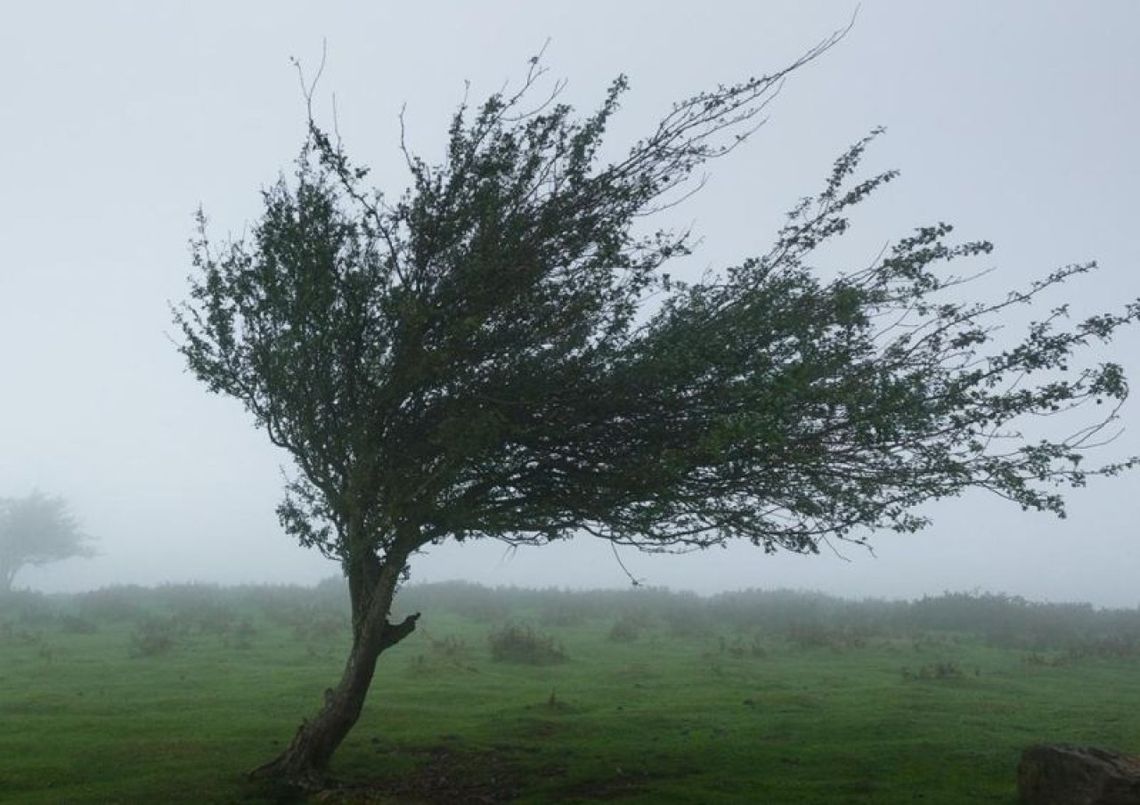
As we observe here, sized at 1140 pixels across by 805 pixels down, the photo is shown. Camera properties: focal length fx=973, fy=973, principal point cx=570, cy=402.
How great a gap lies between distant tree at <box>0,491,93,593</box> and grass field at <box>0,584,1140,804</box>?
222 ft

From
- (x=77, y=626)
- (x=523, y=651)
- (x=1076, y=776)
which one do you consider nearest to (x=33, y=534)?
(x=77, y=626)

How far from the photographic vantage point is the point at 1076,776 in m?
15.2

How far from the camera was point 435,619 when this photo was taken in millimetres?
58656

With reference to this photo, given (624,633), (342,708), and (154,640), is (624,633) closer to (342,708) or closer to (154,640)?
(154,640)

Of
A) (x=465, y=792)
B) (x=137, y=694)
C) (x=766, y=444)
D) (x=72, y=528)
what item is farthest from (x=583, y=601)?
(x=72, y=528)

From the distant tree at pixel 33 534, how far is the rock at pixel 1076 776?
391 ft

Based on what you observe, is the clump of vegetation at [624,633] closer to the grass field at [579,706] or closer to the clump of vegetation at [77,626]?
the grass field at [579,706]

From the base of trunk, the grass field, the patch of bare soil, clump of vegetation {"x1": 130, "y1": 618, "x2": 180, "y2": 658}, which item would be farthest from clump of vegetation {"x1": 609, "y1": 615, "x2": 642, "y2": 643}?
the base of trunk

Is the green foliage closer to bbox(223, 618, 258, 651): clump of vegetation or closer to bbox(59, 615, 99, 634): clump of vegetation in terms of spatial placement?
bbox(223, 618, 258, 651): clump of vegetation

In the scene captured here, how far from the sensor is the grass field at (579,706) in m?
18.4

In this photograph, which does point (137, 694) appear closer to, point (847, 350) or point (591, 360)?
point (591, 360)

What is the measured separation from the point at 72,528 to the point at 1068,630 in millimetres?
114550

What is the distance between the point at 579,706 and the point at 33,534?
109882 mm

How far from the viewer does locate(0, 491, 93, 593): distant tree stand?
11519cm
